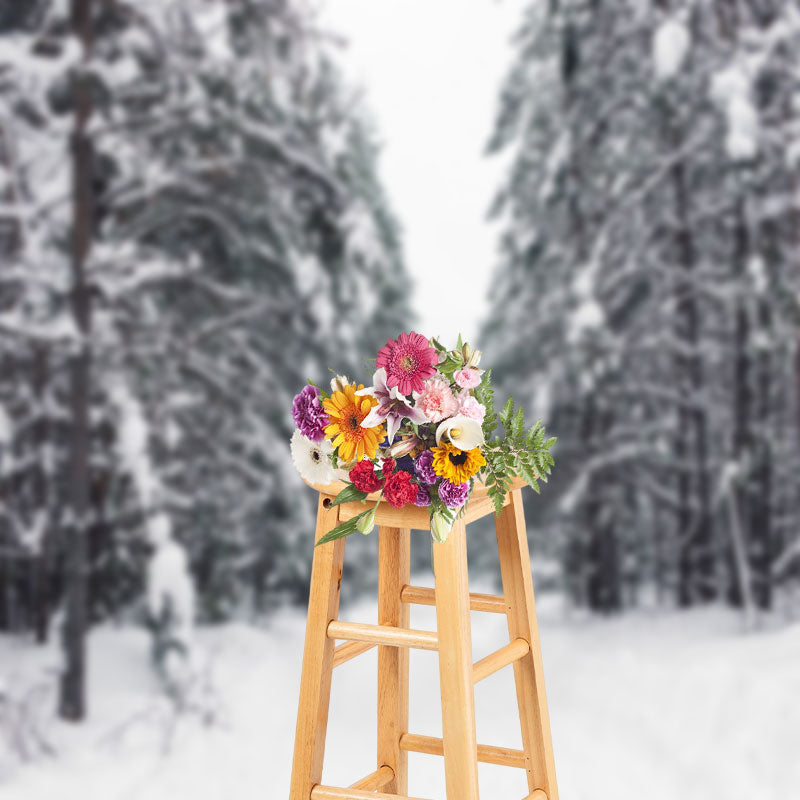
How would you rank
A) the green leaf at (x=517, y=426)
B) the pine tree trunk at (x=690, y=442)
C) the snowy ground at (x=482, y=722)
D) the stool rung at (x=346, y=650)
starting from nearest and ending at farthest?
the green leaf at (x=517, y=426) → the stool rung at (x=346, y=650) → the snowy ground at (x=482, y=722) → the pine tree trunk at (x=690, y=442)

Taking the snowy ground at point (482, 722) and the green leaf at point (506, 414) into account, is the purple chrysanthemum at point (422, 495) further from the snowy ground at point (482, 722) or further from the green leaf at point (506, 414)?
the snowy ground at point (482, 722)

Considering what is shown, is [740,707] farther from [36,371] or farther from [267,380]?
[36,371]

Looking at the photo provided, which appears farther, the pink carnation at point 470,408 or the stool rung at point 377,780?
the stool rung at point 377,780

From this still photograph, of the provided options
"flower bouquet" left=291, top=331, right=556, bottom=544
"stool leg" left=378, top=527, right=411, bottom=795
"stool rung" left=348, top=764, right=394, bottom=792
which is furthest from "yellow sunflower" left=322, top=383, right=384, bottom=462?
"stool rung" left=348, top=764, right=394, bottom=792

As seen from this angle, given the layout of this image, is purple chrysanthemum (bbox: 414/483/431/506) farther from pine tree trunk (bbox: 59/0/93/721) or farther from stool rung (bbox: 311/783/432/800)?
pine tree trunk (bbox: 59/0/93/721)

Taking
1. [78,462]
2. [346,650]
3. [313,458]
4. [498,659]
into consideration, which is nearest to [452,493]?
[313,458]

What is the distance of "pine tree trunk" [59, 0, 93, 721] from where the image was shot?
402cm

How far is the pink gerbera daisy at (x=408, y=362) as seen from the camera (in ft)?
5.38

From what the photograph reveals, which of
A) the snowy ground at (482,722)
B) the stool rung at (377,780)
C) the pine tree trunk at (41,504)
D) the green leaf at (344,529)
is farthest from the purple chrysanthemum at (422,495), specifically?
the pine tree trunk at (41,504)

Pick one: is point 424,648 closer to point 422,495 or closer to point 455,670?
point 455,670

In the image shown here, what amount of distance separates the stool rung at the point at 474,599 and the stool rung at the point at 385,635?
221 millimetres

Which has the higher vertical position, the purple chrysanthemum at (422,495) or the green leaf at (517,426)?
the green leaf at (517,426)

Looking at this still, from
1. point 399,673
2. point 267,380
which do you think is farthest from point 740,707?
point 267,380

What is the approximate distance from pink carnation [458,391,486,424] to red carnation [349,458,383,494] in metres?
0.19
